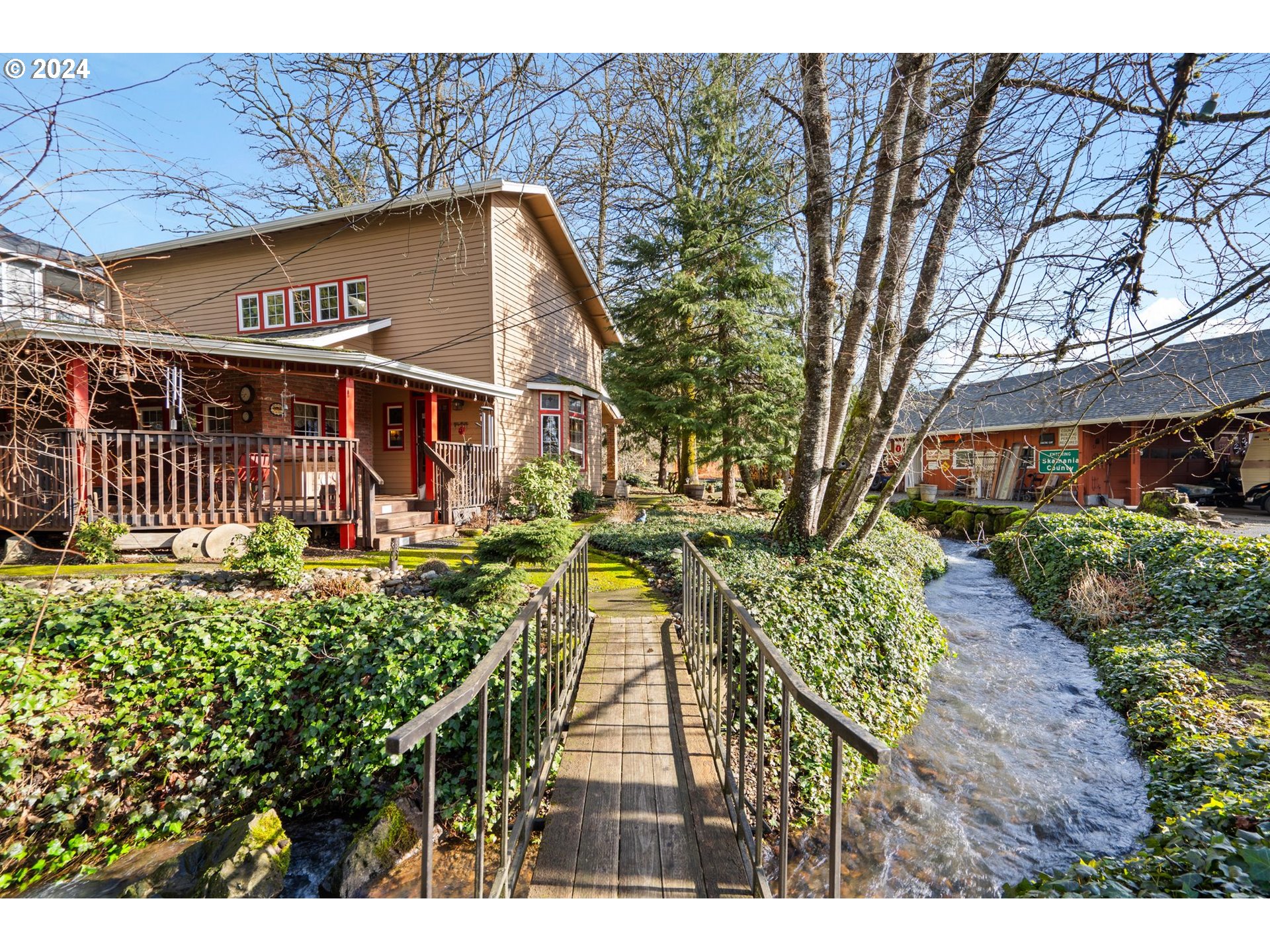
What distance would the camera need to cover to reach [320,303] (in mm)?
12180

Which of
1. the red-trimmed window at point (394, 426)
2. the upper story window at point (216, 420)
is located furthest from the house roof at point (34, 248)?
the upper story window at point (216, 420)

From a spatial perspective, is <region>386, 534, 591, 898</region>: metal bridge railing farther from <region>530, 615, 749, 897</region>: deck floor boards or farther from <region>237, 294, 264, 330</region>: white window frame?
<region>237, 294, 264, 330</region>: white window frame

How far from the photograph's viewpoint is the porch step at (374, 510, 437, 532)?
8273 millimetres

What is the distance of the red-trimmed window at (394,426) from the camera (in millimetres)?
12023

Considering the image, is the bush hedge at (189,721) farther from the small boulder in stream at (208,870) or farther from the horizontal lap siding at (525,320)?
the horizontal lap siding at (525,320)

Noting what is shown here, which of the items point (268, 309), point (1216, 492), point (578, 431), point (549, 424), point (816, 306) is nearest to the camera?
point (816, 306)

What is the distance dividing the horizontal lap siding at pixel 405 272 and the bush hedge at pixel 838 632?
21.2 feet

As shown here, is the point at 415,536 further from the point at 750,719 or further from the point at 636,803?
the point at 636,803

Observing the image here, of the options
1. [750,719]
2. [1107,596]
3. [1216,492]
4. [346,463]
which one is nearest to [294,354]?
[346,463]

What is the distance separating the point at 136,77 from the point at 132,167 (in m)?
0.40

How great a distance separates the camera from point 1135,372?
3289mm

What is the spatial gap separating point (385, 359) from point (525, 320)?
4.60 metres

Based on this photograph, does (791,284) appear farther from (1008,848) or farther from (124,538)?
(124,538)

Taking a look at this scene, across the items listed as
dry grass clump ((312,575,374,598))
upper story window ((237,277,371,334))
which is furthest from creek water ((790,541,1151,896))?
upper story window ((237,277,371,334))
